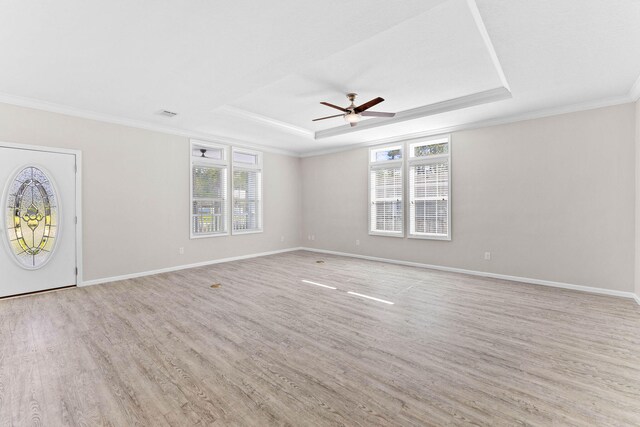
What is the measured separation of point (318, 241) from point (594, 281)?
549 centimetres

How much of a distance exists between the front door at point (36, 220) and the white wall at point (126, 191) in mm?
196

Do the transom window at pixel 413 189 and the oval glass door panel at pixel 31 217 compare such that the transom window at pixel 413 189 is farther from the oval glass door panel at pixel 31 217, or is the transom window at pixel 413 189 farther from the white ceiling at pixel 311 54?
the oval glass door panel at pixel 31 217

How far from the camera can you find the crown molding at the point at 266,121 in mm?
4629

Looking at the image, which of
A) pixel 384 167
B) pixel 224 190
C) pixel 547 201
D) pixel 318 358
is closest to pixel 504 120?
pixel 547 201

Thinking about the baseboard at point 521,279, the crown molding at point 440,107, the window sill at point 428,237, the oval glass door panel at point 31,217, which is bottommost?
the baseboard at point 521,279

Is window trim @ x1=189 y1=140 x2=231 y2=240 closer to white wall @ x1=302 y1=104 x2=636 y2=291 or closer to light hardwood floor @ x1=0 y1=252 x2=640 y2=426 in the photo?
light hardwood floor @ x1=0 y1=252 x2=640 y2=426

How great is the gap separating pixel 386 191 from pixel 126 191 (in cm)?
516

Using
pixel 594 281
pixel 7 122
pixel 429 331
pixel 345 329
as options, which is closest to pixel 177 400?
pixel 345 329

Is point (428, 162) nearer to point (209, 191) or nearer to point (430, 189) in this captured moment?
point (430, 189)

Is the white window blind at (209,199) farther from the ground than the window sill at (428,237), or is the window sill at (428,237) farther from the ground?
the white window blind at (209,199)

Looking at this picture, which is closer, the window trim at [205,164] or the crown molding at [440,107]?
the crown molding at [440,107]

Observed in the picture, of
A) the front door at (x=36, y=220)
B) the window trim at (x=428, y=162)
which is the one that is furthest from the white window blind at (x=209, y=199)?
the window trim at (x=428, y=162)

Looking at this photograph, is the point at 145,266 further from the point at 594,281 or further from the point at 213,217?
the point at 594,281

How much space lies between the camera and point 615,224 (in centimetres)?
396
